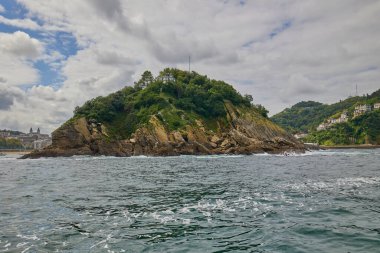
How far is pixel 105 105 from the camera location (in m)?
129

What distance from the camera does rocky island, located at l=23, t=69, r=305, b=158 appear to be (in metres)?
107

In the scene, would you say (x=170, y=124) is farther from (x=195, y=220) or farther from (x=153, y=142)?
(x=195, y=220)

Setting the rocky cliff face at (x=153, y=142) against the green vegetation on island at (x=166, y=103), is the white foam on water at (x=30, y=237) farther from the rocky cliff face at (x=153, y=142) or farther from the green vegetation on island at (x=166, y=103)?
the green vegetation on island at (x=166, y=103)

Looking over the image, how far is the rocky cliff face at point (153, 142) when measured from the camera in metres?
106

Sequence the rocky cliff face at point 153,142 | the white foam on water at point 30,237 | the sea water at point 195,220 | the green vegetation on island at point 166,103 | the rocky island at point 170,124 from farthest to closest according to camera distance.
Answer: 1. the green vegetation on island at point 166,103
2. the rocky island at point 170,124
3. the rocky cliff face at point 153,142
4. the white foam on water at point 30,237
5. the sea water at point 195,220

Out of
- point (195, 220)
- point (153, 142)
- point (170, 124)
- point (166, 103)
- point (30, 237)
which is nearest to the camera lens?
point (30, 237)

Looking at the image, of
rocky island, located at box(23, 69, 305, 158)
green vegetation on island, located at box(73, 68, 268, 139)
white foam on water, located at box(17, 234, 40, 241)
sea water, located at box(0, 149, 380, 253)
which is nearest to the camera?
sea water, located at box(0, 149, 380, 253)

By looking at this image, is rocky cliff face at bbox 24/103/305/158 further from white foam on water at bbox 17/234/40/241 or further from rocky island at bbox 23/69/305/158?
white foam on water at bbox 17/234/40/241

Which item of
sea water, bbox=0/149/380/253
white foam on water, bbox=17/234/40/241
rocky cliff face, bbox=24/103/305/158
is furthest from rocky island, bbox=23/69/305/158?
white foam on water, bbox=17/234/40/241

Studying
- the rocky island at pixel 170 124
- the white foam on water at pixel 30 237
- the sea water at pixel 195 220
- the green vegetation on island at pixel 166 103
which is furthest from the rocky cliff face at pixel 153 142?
the white foam on water at pixel 30 237

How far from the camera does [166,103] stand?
459ft

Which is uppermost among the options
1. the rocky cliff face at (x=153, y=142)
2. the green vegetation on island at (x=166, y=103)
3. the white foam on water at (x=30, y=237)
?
the green vegetation on island at (x=166, y=103)

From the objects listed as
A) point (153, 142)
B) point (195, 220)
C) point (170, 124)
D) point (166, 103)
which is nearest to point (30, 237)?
point (195, 220)

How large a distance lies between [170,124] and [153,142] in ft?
49.5
